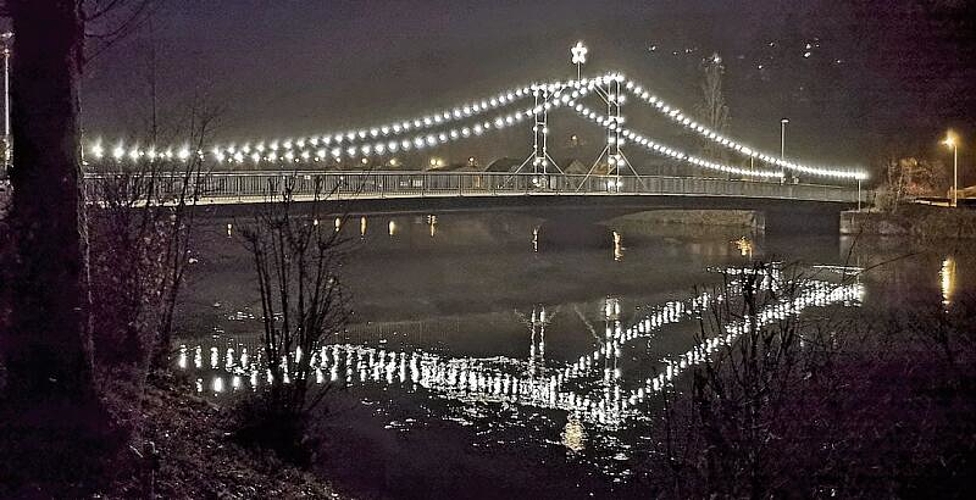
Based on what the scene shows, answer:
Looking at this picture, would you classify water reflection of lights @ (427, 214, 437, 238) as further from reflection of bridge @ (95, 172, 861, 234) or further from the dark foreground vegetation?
the dark foreground vegetation

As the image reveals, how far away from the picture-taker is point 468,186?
40.2 m

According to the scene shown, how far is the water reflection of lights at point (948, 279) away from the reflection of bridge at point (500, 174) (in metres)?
12.9

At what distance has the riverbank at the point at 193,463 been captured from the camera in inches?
322

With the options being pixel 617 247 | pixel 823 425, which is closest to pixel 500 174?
pixel 617 247

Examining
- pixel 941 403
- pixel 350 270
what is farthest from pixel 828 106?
pixel 941 403

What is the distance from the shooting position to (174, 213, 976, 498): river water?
547 inches

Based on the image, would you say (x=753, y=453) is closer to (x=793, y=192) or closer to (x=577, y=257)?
(x=577, y=257)

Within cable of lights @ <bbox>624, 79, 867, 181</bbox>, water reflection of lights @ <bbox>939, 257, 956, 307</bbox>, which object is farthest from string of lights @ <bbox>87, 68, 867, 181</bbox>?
water reflection of lights @ <bbox>939, 257, 956, 307</bbox>

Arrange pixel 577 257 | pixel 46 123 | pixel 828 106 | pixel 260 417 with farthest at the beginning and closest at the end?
pixel 828 106 < pixel 577 257 < pixel 260 417 < pixel 46 123

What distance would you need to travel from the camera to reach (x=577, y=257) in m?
43.7

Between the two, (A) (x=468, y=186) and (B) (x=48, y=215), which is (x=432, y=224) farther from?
(B) (x=48, y=215)

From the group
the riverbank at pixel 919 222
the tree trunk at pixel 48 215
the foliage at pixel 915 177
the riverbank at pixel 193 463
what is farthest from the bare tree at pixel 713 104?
the tree trunk at pixel 48 215

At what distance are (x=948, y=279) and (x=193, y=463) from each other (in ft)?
94.9

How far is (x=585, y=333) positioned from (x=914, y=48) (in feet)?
129
